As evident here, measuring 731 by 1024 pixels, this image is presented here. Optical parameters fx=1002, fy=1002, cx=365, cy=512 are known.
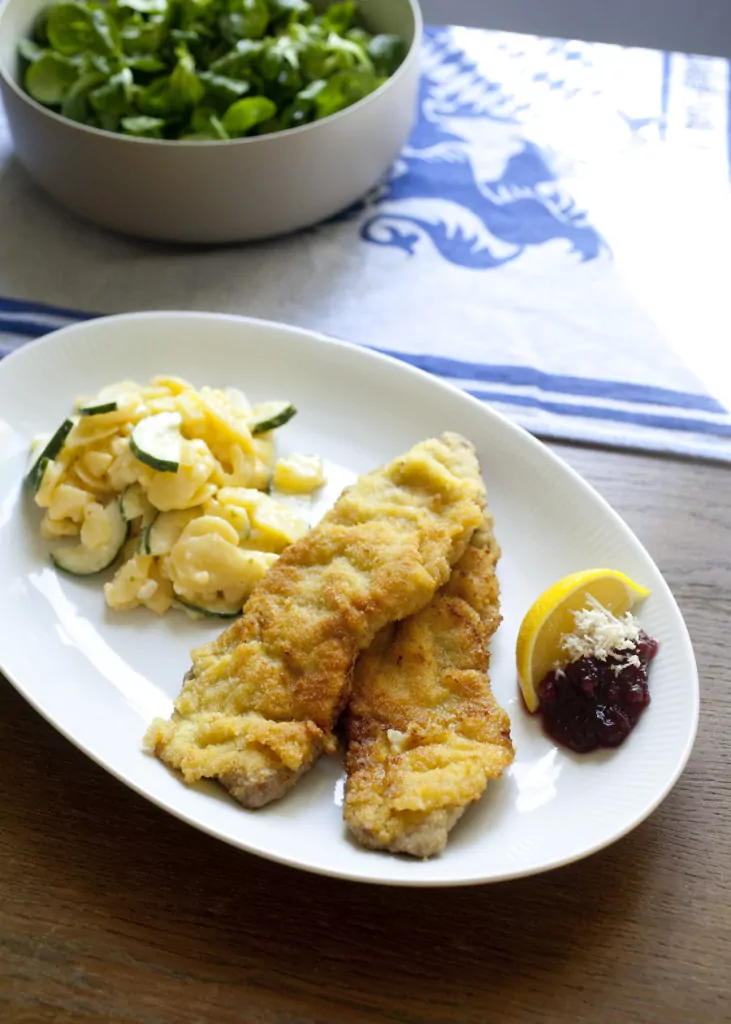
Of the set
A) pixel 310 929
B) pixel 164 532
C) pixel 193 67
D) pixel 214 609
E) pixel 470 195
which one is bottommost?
pixel 310 929

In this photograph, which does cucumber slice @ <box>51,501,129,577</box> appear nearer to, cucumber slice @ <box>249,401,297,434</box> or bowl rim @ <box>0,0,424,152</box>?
cucumber slice @ <box>249,401,297,434</box>

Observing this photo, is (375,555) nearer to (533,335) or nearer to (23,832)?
(23,832)

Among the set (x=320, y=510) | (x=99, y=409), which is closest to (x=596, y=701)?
(x=320, y=510)

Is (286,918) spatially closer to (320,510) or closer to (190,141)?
(320,510)

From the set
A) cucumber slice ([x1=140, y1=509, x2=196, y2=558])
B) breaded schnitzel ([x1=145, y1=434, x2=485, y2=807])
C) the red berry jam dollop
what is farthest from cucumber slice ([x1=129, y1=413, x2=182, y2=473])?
the red berry jam dollop

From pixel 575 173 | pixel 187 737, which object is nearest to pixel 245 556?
pixel 187 737

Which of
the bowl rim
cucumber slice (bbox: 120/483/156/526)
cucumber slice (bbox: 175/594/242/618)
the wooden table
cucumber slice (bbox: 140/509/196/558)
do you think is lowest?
the wooden table

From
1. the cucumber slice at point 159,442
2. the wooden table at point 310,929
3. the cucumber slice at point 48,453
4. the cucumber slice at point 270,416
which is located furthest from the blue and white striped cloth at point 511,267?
the wooden table at point 310,929
